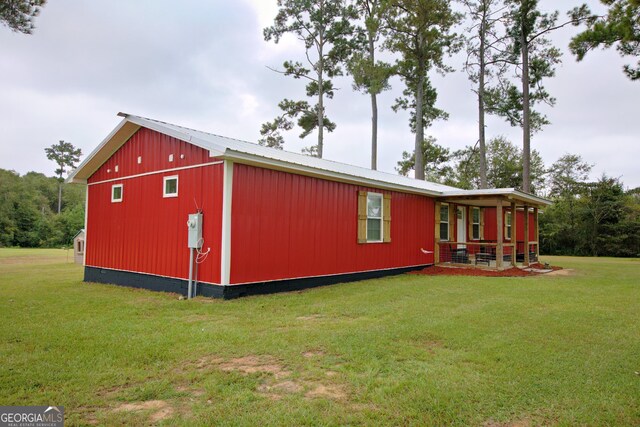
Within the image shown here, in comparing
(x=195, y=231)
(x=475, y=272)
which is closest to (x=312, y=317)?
(x=195, y=231)

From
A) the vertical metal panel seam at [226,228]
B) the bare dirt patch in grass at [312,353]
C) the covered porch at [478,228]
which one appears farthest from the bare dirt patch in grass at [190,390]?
the covered porch at [478,228]

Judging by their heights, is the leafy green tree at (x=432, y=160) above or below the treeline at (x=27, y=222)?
above

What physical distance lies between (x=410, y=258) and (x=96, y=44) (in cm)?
1187

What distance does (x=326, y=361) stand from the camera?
362 cm

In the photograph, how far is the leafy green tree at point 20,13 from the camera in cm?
805

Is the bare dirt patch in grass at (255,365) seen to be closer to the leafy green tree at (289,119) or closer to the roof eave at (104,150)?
the roof eave at (104,150)

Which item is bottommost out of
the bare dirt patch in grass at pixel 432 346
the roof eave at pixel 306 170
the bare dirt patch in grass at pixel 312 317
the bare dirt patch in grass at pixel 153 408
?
the bare dirt patch in grass at pixel 153 408

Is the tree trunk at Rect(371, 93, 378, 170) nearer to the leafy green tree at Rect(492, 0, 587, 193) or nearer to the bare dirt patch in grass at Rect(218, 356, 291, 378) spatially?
the leafy green tree at Rect(492, 0, 587, 193)

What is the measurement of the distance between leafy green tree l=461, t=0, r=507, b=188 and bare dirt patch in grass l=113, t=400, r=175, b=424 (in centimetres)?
1964

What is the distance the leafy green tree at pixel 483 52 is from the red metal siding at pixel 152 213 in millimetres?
16301

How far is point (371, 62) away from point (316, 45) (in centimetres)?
400

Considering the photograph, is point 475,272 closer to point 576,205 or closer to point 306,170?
point 306,170

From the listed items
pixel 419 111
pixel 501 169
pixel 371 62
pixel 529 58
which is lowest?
pixel 501 169

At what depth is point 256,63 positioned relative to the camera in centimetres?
1847
